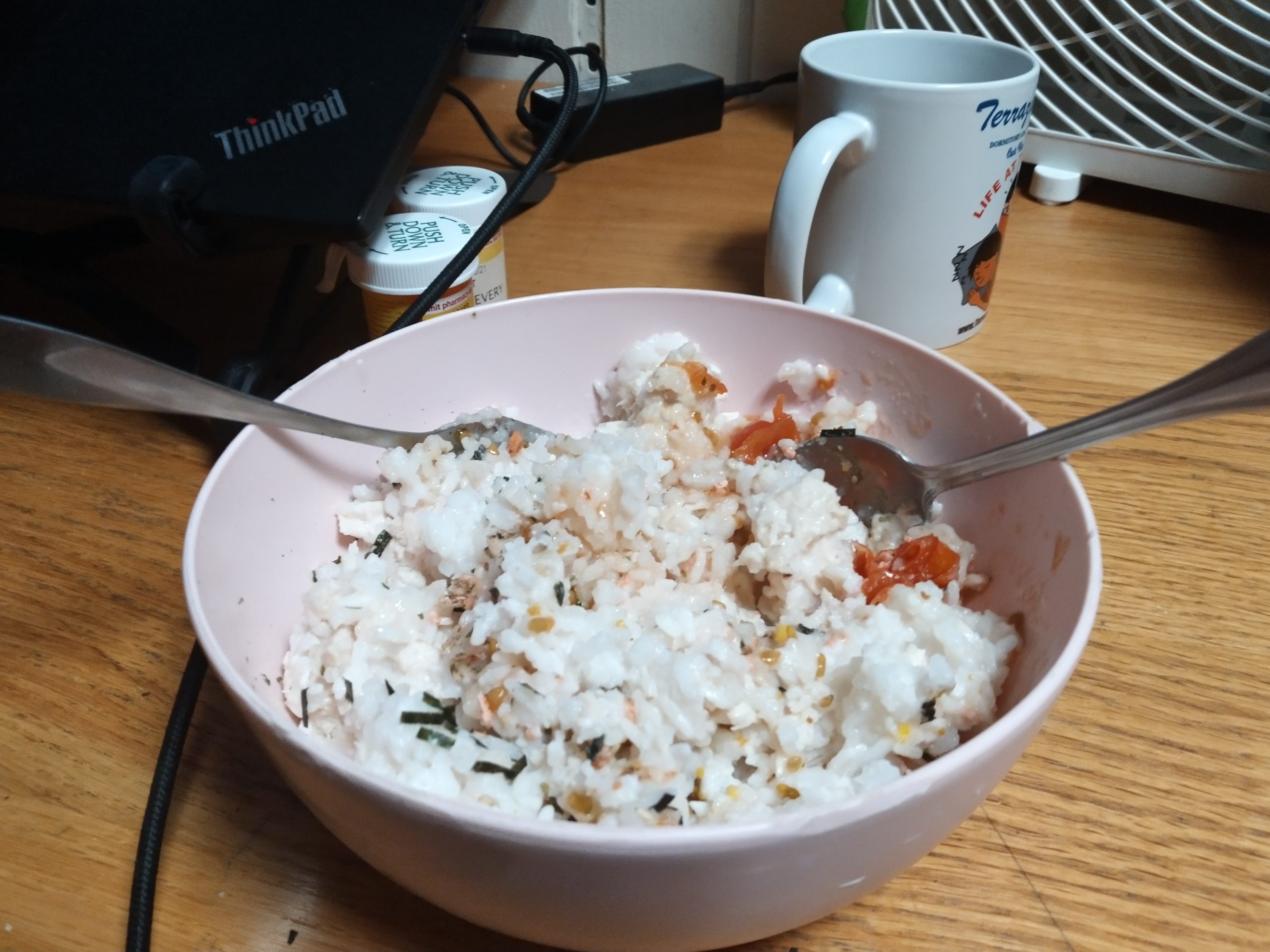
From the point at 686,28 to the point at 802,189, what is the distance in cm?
87

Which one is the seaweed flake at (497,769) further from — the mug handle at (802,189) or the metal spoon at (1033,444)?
the mug handle at (802,189)

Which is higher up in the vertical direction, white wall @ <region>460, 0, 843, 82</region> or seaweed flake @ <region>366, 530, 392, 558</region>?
white wall @ <region>460, 0, 843, 82</region>

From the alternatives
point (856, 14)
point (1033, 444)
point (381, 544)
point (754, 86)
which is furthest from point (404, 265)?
point (754, 86)

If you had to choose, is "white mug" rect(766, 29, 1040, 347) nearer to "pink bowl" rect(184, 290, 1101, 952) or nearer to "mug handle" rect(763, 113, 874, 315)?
"mug handle" rect(763, 113, 874, 315)

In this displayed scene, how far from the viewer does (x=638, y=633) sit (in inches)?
20.1

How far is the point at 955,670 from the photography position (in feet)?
1.54

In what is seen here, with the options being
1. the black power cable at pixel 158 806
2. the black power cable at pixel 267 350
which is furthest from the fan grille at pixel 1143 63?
the black power cable at pixel 158 806

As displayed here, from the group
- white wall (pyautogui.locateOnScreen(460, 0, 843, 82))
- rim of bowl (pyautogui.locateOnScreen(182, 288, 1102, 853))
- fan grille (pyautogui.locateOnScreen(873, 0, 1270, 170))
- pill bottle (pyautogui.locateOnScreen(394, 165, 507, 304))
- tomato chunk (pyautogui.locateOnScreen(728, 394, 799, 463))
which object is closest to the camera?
rim of bowl (pyautogui.locateOnScreen(182, 288, 1102, 853))

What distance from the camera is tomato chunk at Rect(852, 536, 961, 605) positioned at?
56cm

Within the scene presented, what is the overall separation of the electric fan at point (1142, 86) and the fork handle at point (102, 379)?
99cm

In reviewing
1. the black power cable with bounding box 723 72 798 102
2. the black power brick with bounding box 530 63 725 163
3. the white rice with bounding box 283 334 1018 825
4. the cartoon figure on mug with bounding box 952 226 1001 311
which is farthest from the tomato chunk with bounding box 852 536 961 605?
the black power cable with bounding box 723 72 798 102

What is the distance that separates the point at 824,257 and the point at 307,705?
625 mm

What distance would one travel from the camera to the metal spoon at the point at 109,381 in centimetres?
44

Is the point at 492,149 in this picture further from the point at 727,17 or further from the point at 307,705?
the point at 307,705
